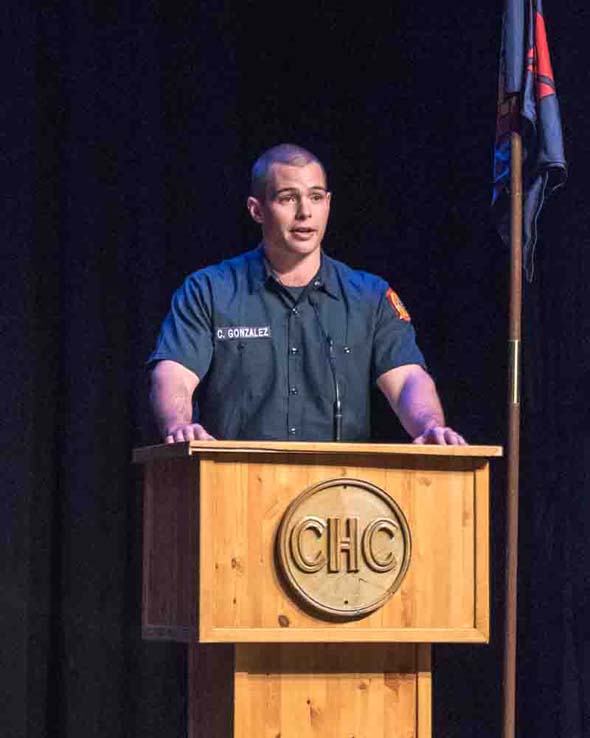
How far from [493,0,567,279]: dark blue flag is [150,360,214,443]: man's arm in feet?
3.20

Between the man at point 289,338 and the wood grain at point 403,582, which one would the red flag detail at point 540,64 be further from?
the wood grain at point 403,582

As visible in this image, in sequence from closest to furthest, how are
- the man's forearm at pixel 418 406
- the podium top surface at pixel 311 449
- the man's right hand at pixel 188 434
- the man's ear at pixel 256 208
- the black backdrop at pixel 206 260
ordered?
the podium top surface at pixel 311 449, the man's right hand at pixel 188 434, the man's forearm at pixel 418 406, the man's ear at pixel 256 208, the black backdrop at pixel 206 260

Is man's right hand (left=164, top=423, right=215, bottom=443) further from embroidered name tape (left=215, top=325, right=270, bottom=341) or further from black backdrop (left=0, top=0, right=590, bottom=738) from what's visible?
black backdrop (left=0, top=0, right=590, bottom=738)

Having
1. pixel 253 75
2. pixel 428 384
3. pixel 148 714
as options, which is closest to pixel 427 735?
pixel 428 384

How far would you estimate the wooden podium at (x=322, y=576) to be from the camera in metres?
2.89

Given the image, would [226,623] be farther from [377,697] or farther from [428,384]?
[428,384]

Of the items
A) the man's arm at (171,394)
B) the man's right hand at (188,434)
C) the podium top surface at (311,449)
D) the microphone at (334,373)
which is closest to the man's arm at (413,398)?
the microphone at (334,373)

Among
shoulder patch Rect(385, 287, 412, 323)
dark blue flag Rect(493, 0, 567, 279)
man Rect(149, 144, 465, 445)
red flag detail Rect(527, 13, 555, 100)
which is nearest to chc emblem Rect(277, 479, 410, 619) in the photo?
man Rect(149, 144, 465, 445)

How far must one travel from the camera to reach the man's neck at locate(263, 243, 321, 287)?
3.65 meters

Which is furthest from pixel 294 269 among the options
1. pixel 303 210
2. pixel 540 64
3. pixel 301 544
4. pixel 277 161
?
pixel 301 544

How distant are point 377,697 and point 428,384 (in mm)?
837

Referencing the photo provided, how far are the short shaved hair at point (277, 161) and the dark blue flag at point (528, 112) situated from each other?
0.52 metres

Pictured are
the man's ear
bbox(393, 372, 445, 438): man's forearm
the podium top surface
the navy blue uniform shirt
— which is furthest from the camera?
the man's ear

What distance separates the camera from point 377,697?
3059 mm
